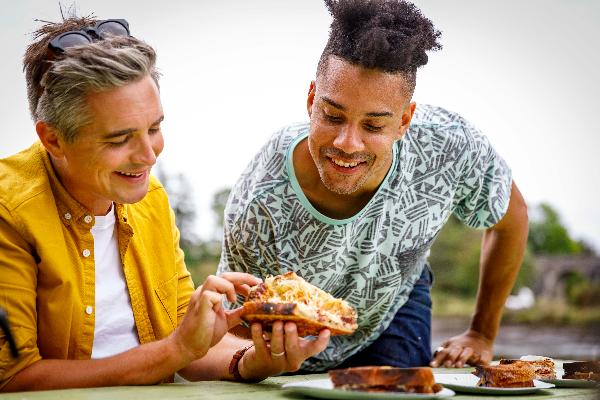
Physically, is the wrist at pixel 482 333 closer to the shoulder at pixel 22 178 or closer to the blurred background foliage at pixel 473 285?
the shoulder at pixel 22 178

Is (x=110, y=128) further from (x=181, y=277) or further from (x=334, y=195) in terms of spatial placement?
(x=334, y=195)

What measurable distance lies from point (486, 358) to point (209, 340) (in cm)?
259

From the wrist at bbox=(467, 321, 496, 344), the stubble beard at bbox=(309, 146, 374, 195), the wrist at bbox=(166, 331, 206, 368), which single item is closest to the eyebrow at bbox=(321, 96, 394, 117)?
the stubble beard at bbox=(309, 146, 374, 195)

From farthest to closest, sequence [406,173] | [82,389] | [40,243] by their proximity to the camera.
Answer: [406,173] → [40,243] → [82,389]

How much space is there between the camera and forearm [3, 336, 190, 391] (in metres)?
3.29

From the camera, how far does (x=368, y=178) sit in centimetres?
439

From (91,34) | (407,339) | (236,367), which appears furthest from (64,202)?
(407,339)

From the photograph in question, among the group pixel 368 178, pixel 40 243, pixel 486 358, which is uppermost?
pixel 368 178

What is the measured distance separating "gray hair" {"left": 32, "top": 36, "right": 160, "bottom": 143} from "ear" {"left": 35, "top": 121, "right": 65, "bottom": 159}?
0.09ft

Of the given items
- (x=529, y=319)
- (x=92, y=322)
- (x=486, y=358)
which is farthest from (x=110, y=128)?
(x=529, y=319)

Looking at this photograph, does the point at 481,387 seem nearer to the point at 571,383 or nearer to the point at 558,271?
the point at 571,383

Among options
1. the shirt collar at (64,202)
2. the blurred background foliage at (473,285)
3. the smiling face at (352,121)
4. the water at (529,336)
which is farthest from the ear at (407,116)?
the blurred background foliage at (473,285)

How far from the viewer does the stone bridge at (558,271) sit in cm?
5959

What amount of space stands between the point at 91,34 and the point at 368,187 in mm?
1748
